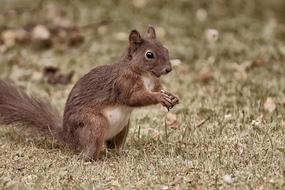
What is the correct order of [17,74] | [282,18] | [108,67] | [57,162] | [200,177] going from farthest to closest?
[282,18] < [17,74] < [108,67] < [57,162] < [200,177]

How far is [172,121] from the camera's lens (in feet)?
20.3

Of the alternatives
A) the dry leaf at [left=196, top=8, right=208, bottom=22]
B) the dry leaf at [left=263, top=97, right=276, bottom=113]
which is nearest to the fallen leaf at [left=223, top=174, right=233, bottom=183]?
the dry leaf at [left=263, top=97, right=276, bottom=113]

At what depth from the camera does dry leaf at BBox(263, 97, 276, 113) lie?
20.9 ft

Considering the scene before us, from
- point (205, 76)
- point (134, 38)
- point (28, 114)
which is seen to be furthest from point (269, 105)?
point (28, 114)

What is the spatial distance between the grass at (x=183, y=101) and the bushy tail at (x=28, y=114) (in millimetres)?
125

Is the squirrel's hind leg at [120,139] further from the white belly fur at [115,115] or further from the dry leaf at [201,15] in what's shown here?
the dry leaf at [201,15]

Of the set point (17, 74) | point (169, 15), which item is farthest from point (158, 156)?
point (169, 15)

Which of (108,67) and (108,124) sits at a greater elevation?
(108,67)

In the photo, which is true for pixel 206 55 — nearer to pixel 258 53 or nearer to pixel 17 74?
pixel 258 53

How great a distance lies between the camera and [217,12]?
10094mm

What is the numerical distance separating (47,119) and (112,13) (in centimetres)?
459

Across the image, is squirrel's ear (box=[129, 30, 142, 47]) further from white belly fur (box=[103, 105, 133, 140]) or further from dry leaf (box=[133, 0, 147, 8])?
dry leaf (box=[133, 0, 147, 8])

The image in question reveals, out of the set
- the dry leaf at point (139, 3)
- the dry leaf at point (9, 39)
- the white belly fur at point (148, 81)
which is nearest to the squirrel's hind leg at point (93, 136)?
the white belly fur at point (148, 81)

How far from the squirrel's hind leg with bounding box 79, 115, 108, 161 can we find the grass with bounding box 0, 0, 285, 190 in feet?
0.37
